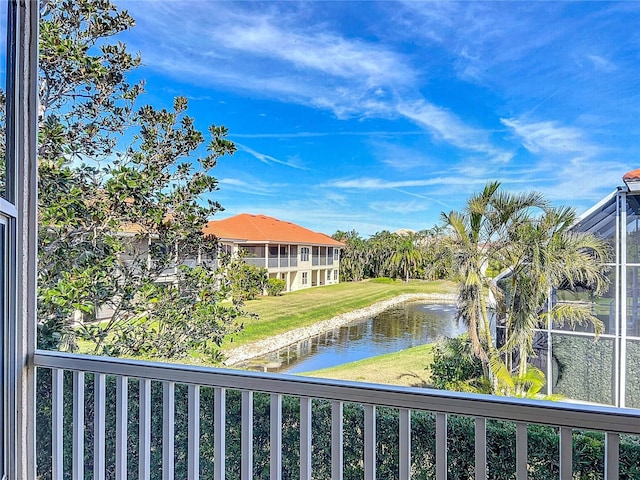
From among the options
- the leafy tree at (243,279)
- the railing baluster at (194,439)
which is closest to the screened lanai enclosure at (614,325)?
the leafy tree at (243,279)

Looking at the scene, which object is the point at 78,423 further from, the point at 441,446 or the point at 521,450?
the point at 521,450

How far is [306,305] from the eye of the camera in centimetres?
223

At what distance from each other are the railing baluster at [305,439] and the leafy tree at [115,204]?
2.75ft

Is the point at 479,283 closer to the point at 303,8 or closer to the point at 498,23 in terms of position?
the point at 498,23

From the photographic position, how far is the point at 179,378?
1.70 m

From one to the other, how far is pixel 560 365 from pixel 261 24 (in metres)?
2.11

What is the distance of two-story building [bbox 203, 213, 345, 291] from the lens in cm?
219

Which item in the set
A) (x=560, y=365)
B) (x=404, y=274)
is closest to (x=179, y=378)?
(x=404, y=274)

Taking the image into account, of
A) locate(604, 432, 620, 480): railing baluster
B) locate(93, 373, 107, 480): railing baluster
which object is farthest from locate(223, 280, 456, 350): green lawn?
locate(604, 432, 620, 480): railing baluster

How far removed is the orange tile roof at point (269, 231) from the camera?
218cm

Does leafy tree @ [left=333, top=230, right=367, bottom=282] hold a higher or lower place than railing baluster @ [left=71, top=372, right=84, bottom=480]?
higher

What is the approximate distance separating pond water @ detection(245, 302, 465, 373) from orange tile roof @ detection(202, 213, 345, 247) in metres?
0.43

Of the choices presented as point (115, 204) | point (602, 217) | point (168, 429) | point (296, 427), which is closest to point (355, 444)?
point (296, 427)

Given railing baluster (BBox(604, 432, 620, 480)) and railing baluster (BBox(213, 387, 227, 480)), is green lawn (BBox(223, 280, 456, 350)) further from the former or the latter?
railing baluster (BBox(604, 432, 620, 480))
